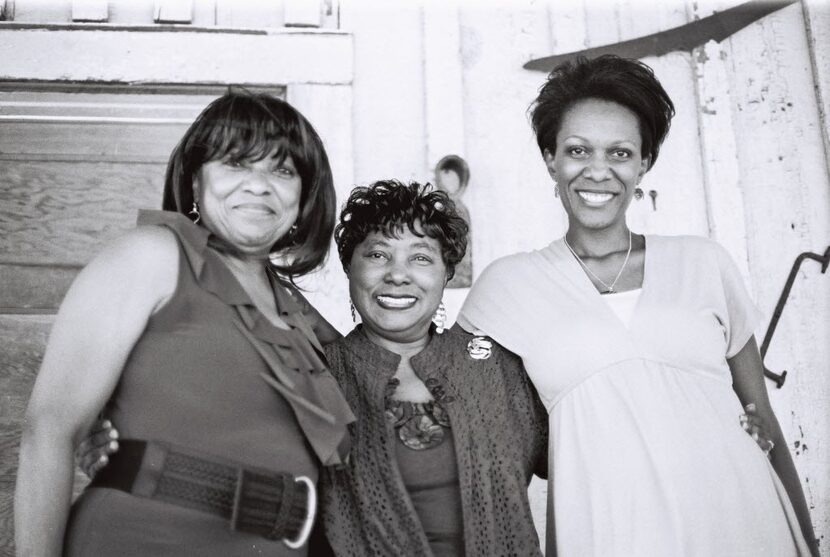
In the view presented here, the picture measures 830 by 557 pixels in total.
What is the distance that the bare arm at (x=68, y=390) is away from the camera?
4.62 ft

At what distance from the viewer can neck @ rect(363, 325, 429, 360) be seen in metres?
2.23

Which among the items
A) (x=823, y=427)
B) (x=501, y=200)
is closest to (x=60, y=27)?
(x=501, y=200)

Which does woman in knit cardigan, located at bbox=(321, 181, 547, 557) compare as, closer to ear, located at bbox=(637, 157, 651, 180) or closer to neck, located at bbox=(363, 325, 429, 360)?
neck, located at bbox=(363, 325, 429, 360)

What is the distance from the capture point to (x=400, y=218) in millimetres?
2219

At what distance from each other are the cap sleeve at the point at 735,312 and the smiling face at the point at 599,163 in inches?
13.5

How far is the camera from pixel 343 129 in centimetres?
298

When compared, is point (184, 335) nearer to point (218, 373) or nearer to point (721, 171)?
point (218, 373)

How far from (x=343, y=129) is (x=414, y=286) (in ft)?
3.43

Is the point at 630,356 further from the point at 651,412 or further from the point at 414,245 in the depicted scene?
the point at 414,245

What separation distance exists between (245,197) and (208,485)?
0.62 m

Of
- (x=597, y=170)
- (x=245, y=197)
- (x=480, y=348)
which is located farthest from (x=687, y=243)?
(x=245, y=197)

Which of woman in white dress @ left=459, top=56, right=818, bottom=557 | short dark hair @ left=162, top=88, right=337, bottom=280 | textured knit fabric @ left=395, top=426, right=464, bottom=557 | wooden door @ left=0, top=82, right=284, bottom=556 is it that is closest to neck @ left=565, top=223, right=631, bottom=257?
woman in white dress @ left=459, top=56, right=818, bottom=557

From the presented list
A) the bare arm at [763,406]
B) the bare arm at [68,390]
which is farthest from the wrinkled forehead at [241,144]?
the bare arm at [763,406]

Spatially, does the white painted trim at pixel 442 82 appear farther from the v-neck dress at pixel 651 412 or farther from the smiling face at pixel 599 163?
the v-neck dress at pixel 651 412
